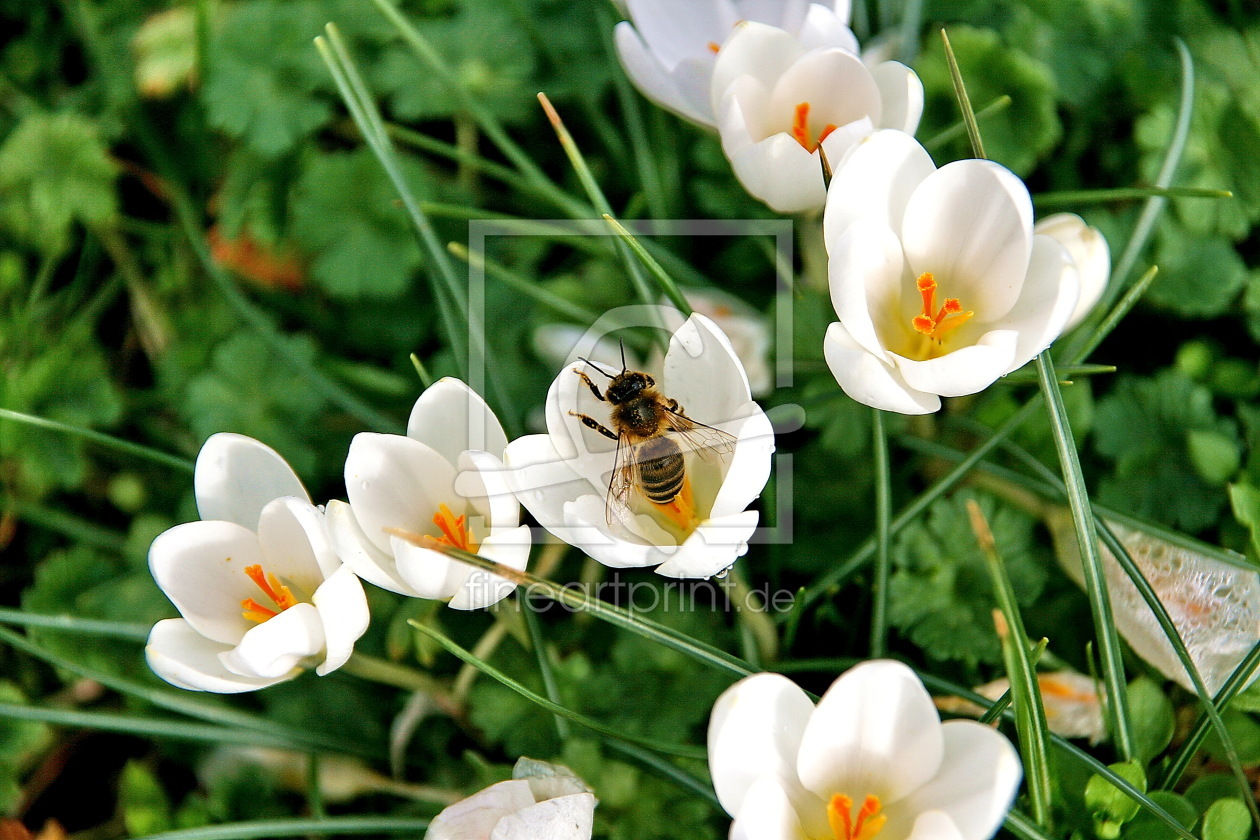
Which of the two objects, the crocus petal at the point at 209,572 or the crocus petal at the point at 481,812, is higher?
the crocus petal at the point at 209,572

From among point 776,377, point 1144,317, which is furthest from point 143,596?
point 1144,317

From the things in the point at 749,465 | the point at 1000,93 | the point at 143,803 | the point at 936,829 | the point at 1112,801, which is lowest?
the point at 143,803

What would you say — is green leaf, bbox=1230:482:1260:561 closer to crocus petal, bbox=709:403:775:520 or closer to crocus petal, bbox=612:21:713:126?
crocus petal, bbox=709:403:775:520

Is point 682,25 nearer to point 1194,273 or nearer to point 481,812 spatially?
point 1194,273

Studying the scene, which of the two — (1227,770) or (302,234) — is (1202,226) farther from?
(302,234)

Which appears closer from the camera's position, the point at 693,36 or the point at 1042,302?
the point at 1042,302

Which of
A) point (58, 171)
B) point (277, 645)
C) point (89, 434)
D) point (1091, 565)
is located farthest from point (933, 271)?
point (58, 171)

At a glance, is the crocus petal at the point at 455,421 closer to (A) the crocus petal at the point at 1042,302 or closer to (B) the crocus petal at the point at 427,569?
(B) the crocus petal at the point at 427,569

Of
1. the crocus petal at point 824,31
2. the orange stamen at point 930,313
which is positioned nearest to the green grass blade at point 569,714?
the orange stamen at point 930,313
